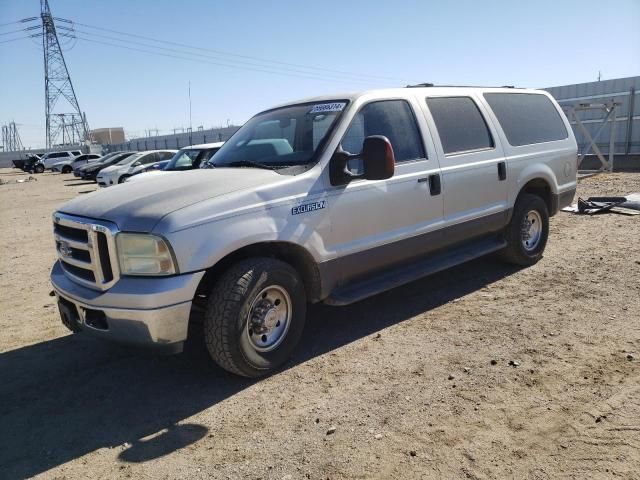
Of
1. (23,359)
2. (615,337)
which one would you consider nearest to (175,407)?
(23,359)

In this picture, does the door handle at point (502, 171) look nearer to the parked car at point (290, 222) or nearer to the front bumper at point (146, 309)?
the parked car at point (290, 222)

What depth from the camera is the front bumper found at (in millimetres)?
3139

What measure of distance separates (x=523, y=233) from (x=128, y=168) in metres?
18.8

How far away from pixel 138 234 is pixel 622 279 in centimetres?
493

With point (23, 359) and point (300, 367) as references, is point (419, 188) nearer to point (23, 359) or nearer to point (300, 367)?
point (300, 367)

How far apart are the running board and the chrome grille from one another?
1.64m

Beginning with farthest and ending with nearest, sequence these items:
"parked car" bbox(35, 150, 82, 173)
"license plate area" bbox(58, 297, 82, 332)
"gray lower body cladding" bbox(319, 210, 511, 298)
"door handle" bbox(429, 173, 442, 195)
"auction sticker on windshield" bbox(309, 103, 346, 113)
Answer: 1. "parked car" bbox(35, 150, 82, 173)
2. "door handle" bbox(429, 173, 442, 195)
3. "auction sticker on windshield" bbox(309, 103, 346, 113)
4. "gray lower body cladding" bbox(319, 210, 511, 298)
5. "license plate area" bbox(58, 297, 82, 332)

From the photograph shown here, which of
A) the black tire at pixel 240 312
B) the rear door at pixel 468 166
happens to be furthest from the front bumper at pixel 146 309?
the rear door at pixel 468 166

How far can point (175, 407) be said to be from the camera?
134 inches

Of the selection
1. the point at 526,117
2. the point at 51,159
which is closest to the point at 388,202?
the point at 526,117

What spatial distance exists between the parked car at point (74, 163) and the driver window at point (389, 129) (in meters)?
35.8

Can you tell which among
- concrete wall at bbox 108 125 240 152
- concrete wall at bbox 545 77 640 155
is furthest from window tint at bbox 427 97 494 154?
concrete wall at bbox 108 125 240 152

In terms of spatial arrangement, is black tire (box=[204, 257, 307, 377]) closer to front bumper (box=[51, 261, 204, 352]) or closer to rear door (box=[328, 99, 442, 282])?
front bumper (box=[51, 261, 204, 352])

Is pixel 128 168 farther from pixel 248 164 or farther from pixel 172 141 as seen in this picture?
pixel 172 141
